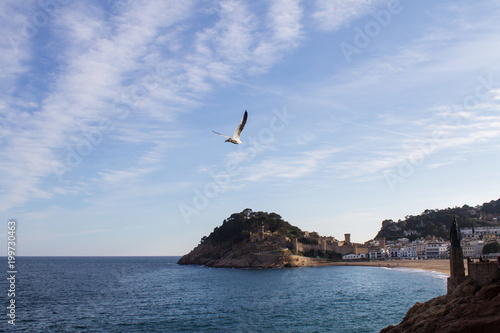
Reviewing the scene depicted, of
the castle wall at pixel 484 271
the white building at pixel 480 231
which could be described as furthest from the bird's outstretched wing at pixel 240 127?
the white building at pixel 480 231

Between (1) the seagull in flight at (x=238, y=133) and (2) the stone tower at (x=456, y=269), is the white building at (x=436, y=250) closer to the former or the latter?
(2) the stone tower at (x=456, y=269)

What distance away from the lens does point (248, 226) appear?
4281 inches

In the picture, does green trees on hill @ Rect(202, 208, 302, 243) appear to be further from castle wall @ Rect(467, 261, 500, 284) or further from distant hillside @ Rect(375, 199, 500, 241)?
castle wall @ Rect(467, 261, 500, 284)

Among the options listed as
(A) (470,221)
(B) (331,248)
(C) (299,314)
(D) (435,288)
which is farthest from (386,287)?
(A) (470,221)

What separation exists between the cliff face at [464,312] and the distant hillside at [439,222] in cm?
14417

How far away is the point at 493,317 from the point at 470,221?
165 metres

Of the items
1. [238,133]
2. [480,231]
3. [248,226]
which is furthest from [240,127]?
[480,231]

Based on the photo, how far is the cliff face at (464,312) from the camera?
13.6 m

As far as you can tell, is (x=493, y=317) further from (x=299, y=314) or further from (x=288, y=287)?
(x=288, y=287)

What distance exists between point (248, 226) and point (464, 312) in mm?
94899

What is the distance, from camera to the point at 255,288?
52.1m

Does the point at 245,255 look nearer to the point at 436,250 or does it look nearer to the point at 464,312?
the point at 436,250

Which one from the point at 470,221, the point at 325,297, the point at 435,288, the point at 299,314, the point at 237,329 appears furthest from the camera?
the point at 470,221

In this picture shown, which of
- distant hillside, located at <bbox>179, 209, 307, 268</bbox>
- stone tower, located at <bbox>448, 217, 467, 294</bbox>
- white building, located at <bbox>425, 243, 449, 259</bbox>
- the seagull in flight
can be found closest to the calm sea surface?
stone tower, located at <bbox>448, 217, 467, 294</bbox>
